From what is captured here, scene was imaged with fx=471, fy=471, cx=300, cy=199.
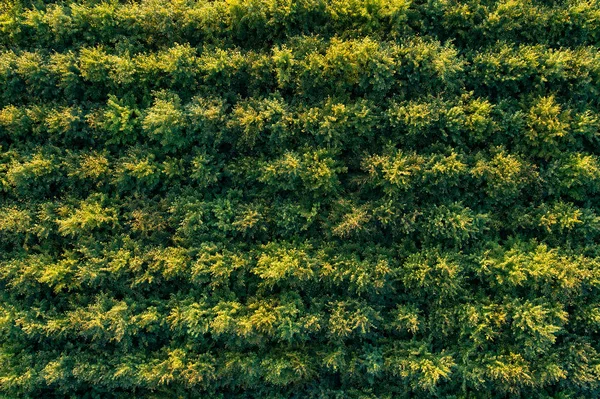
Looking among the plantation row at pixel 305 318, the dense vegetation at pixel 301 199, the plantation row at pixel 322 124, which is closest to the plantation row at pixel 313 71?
the dense vegetation at pixel 301 199

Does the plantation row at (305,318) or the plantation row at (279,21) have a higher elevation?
the plantation row at (279,21)

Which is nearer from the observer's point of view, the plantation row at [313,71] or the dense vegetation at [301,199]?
the plantation row at [313,71]

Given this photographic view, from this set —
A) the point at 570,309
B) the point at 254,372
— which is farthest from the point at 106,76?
the point at 570,309

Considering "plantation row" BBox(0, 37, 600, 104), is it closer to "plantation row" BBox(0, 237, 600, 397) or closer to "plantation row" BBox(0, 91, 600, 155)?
"plantation row" BBox(0, 91, 600, 155)

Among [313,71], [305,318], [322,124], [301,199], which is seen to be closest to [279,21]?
[313,71]

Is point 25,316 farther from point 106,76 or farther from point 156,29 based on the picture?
point 156,29

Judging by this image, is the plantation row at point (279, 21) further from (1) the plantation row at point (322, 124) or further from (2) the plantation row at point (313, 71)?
(1) the plantation row at point (322, 124)

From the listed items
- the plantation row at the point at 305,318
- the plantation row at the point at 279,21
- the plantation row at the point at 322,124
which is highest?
the plantation row at the point at 279,21
